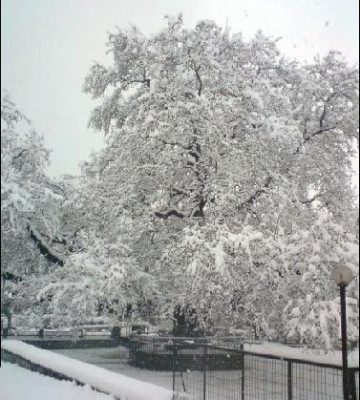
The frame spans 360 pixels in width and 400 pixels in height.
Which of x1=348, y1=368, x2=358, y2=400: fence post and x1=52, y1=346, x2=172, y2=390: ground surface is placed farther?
x1=52, y1=346, x2=172, y2=390: ground surface

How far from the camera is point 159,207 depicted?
13727 mm

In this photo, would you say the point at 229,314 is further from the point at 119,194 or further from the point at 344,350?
the point at 344,350

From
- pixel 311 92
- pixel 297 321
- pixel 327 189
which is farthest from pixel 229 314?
pixel 311 92

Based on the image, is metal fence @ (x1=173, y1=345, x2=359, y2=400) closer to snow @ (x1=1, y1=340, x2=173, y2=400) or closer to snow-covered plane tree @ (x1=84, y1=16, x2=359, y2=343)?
snow @ (x1=1, y1=340, x2=173, y2=400)

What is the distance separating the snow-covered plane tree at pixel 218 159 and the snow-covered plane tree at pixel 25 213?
1.41 metres

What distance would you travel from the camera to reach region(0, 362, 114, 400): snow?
8461 mm

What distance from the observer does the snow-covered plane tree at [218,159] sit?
10875mm

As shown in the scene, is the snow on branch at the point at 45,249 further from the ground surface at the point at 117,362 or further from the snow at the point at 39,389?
the ground surface at the point at 117,362

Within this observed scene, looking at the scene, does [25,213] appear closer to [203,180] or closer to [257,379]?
[203,180]

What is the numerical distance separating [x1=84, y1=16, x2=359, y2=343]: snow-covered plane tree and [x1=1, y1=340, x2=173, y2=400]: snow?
93.2 inches

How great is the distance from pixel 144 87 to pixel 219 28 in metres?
2.39

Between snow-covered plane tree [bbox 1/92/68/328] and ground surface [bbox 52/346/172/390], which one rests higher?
snow-covered plane tree [bbox 1/92/68/328]

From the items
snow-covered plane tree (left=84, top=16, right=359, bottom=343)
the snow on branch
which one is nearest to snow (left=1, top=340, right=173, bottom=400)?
the snow on branch

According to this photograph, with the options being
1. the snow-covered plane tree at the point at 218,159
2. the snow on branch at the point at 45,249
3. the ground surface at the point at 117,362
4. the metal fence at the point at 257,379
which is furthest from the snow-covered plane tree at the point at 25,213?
the metal fence at the point at 257,379
